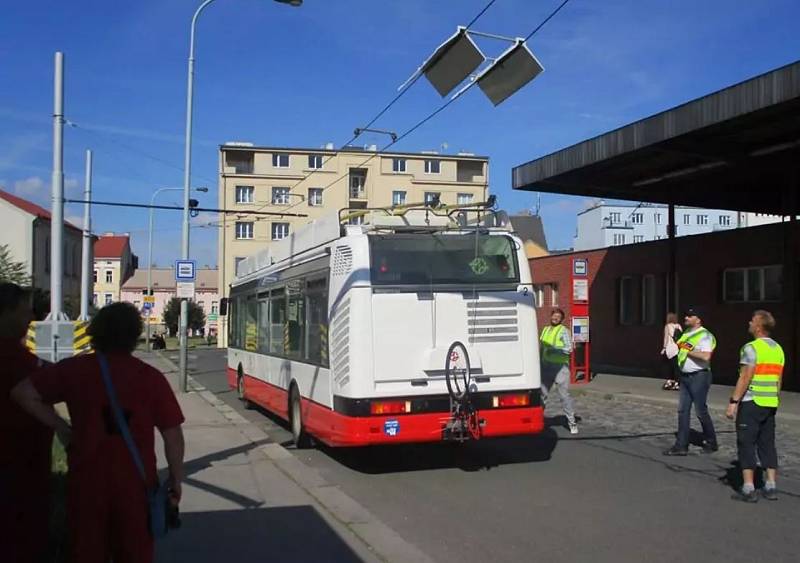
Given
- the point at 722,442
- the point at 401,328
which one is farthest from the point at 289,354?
the point at 722,442

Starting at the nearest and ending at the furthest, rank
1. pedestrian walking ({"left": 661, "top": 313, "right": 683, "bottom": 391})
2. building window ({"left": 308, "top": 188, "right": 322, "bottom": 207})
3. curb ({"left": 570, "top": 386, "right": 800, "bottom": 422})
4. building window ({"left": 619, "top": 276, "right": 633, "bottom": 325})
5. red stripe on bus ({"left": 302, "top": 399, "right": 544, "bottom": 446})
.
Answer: red stripe on bus ({"left": 302, "top": 399, "right": 544, "bottom": 446}), curb ({"left": 570, "top": 386, "right": 800, "bottom": 422}), pedestrian walking ({"left": 661, "top": 313, "right": 683, "bottom": 391}), building window ({"left": 619, "top": 276, "right": 633, "bottom": 325}), building window ({"left": 308, "top": 188, "right": 322, "bottom": 207})

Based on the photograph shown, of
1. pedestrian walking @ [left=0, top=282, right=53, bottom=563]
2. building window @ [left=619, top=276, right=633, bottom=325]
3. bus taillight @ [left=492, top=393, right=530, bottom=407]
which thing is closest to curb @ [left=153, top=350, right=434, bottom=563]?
bus taillight @ [left=492, top=393, right=530, bottom=407]

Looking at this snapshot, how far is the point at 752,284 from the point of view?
67.5 feet

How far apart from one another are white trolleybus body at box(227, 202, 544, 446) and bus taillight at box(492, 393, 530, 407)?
11 millimetres

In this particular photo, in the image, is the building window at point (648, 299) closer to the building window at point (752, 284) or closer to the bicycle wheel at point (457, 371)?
the building window at point (752, 284)

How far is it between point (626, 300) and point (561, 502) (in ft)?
63.5

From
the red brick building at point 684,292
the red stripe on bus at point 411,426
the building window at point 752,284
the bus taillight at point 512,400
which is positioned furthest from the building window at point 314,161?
the bus taillight at point 512,400

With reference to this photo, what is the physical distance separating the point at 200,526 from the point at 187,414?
8561mm

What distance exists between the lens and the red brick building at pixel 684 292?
1984cm

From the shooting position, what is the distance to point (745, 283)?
2081 cm

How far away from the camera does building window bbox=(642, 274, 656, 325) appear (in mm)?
24797

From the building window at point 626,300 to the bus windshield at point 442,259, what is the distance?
17407 millimetres

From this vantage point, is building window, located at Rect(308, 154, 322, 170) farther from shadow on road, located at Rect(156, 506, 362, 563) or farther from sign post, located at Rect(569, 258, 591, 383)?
shadow on road, located at Rect(156, 506, 362, 563)

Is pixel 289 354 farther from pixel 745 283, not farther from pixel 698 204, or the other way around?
pixel 698 204
